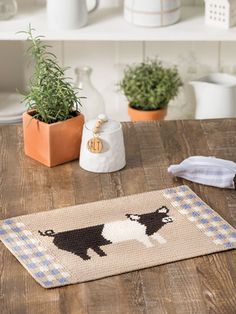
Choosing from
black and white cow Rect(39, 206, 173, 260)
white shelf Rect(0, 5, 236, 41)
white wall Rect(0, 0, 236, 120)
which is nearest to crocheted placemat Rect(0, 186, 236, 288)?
black and white cow Rect(39, 206, 173, 260)

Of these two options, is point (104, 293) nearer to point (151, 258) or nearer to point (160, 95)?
point (151, 258)

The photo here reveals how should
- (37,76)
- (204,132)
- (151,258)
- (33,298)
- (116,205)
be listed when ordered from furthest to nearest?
(204,132)
(37,76)
(116,205)
(151,258)
(33,298)

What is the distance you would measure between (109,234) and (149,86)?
1820mm

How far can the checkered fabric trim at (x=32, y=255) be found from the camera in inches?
81.5

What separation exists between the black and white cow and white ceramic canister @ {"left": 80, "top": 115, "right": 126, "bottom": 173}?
11.0 inches

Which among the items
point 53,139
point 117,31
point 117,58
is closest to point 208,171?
point 53,139

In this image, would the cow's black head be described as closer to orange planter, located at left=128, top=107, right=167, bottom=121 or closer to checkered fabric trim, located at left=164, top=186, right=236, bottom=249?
checkered fabric trim, located at left=164, top=186, right=236, bottom=249

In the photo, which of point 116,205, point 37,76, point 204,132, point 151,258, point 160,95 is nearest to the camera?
point 151,258

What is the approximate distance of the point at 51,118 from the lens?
2600mm

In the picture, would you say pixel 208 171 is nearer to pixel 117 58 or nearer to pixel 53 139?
pixel 53 139

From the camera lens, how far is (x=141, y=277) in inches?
82.3

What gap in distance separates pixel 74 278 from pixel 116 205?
361mm

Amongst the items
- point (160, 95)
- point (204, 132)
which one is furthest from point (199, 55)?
point (204, 132)

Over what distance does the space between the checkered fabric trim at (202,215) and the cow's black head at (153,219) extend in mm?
50
